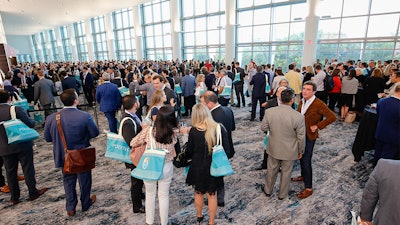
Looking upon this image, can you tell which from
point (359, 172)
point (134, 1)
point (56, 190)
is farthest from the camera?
point (134, 1)

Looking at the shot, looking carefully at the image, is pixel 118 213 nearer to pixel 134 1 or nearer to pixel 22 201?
pixel 22 201

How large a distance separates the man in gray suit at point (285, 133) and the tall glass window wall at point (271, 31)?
11.9 metres

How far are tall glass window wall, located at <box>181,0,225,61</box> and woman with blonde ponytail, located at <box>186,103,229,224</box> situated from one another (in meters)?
15.4

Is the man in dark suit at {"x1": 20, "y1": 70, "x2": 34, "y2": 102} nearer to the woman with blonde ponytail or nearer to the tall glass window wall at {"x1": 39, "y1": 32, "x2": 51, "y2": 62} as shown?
the woman with blonde ponytail

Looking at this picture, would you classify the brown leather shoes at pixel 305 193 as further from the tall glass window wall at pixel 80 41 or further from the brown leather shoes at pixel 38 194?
the tall glass window wall at pixel 80 41

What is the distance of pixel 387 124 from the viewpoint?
3.22 meters

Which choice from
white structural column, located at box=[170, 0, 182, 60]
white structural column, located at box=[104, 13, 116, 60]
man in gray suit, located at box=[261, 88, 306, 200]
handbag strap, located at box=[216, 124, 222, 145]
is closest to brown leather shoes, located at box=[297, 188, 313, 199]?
man in gray suit, located at box=[261, 88, 306, 200]

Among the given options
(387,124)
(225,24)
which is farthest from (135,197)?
(225,24)

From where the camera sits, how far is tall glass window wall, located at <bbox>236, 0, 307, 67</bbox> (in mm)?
13648

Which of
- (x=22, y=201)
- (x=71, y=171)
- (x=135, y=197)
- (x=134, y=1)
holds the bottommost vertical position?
(x=22, y=201)

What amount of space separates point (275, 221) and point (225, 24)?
14.8 metres

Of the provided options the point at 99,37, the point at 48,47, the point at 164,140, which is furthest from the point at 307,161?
the point at 48,47

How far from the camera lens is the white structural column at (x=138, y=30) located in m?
20.8

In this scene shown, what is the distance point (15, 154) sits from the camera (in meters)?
3.01
